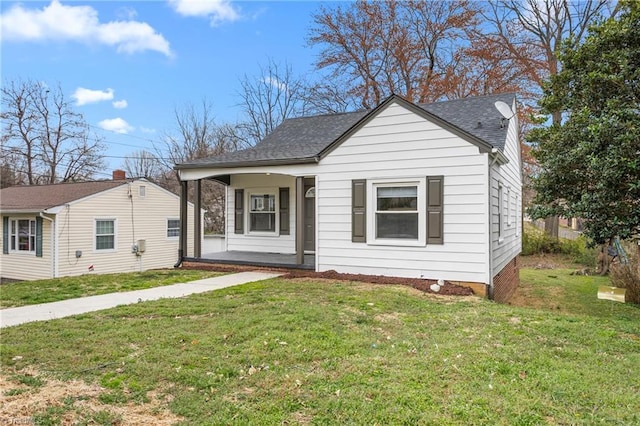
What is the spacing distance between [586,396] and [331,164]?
676cm

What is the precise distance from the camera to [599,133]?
5.58 m

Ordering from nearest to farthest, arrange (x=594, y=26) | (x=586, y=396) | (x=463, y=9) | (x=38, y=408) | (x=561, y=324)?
(x=38, y=408) → (x=586, y=396) → (x=561, y=324) → (x=594, y=26) → (x=463, y=9)

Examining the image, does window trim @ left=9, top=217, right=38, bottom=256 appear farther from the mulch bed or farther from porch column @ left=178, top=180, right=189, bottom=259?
the mulch bed

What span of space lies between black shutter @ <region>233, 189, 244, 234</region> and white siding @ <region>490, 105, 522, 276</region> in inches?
291

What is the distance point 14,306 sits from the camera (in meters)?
6.31

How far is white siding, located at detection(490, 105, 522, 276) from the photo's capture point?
8117 mm

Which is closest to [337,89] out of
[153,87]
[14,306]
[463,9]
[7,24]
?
[463,9]

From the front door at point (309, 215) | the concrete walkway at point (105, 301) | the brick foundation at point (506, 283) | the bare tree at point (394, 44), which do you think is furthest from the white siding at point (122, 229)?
the brick foundation at point (506, 283)

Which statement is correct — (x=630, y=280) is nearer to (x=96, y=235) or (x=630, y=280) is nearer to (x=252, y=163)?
(x=252, y=163)

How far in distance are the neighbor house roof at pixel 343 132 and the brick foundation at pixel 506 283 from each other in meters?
2.81

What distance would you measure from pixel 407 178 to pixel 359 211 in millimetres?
1223

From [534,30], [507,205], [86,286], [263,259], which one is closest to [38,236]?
[86,286]

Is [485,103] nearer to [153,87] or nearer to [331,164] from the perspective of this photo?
[331,164]

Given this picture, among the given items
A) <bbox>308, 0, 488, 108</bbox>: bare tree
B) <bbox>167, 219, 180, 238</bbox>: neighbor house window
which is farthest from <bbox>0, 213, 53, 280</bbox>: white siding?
<bbox>308, 0, 488, 108</bbox>: bare tree
